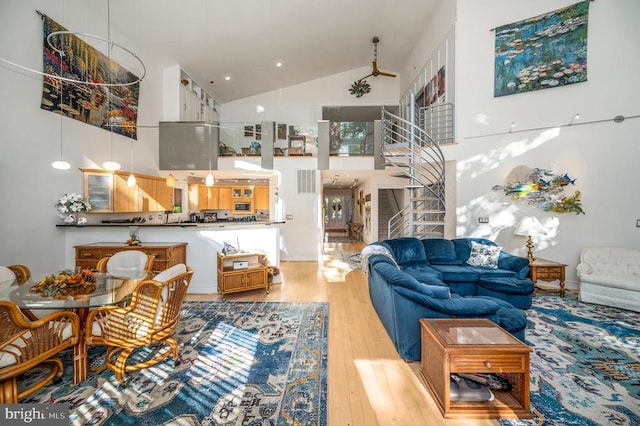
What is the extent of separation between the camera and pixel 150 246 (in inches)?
165

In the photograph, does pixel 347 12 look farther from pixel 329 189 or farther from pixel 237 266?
pixel 329 189

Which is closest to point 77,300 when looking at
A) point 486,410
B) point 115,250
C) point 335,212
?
point 115,250

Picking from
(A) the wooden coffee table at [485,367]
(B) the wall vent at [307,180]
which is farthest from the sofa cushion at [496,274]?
(B) the wall vent at [307,180]

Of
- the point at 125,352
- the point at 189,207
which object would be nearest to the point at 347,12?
the point at 189,207

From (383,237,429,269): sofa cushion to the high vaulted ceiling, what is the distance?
→ 5602 mm

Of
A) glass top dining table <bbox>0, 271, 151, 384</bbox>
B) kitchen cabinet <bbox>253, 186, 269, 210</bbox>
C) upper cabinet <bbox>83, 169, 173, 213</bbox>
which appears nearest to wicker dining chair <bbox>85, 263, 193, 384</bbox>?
glass top dining table <bbox>0, 271, 151, 384</bbox>

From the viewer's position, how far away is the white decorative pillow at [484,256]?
4.43m

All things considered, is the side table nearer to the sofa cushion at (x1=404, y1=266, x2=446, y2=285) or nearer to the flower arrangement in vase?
the sofa cushion at (x1=404, y1=266, x2=446, y2=285)

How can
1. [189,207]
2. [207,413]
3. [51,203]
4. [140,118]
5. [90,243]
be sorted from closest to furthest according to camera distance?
[207,413]
[51,203]
[90,243]
[140,118]
[189,207]

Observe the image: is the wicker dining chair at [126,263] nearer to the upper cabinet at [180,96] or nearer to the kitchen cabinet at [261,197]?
the upper cabinet at [180,96]

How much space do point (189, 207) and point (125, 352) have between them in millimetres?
6730

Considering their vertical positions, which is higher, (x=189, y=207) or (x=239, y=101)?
(x=239, y=101)

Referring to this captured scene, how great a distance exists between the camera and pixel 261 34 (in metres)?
6.35

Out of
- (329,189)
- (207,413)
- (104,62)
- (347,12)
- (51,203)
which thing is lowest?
(207,413)
